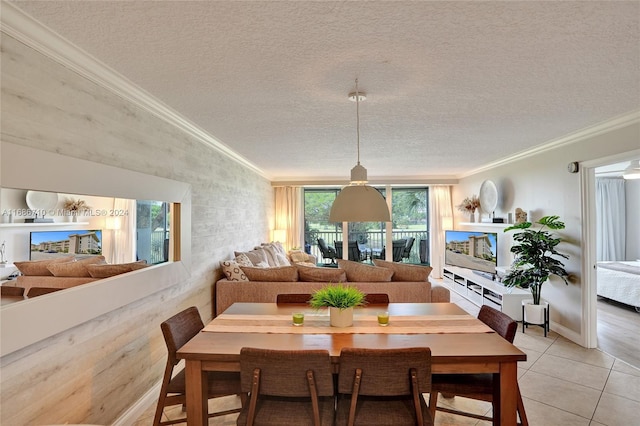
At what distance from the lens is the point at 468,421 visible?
8.00ft

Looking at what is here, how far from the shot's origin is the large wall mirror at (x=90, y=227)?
1.53 m

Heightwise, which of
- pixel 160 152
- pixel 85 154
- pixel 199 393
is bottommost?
pixel 199 393

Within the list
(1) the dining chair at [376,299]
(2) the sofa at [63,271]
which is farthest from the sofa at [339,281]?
(2) the sofa at [63,271]

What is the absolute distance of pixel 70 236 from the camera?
1.92 meters

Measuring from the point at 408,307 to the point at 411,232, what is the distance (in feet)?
20.0

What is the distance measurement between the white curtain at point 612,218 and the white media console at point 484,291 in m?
2.90

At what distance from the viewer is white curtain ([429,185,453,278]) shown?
8.00m

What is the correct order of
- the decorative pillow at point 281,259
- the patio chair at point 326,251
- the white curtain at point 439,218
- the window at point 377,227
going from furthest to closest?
the window at point 377,227 → the patio chair at point 326,251 → the white curtain at point 439,218 → the decorative pillow at point 281,259

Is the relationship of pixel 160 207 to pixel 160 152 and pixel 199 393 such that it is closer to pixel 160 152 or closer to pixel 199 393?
pixel 160 152

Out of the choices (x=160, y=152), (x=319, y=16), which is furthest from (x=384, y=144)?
(x=319, y=16)

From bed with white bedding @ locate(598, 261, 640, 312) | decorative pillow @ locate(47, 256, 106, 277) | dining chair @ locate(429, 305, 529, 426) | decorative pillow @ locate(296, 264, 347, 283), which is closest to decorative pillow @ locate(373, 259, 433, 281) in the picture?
decorative pillow @ locate(296, 264, 347, 283)

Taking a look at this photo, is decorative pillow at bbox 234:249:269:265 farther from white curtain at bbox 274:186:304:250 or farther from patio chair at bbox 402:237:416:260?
patio chair at bbox 402:237:416:260

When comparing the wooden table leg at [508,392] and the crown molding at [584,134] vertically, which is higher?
the crown molding at [584,134]

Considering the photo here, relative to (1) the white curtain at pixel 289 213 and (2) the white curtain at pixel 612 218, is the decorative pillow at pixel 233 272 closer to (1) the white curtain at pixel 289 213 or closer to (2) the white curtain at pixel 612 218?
(1) the white curtain at pixel 289 213
